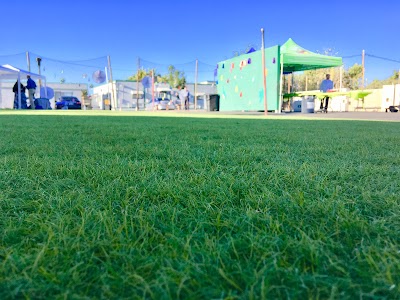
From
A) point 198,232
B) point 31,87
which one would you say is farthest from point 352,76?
point 198,232

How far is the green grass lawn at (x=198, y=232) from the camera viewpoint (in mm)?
635

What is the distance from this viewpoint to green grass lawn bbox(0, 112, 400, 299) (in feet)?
2.08

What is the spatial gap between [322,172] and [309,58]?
12085mm

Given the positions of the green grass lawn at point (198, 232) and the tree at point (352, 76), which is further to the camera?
the tree at point (352, 76)

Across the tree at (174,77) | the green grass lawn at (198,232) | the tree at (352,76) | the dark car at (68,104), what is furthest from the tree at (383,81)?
the green grass lawn at (198,232)

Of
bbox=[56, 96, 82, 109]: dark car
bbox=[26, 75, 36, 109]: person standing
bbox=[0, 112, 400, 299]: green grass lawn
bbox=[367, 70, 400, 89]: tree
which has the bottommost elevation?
bbox=[0, 112, 400, 299]: green grass lawn

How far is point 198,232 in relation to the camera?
884 mm

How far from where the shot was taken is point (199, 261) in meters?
0.72

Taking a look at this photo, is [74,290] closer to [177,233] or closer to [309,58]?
[177,233]

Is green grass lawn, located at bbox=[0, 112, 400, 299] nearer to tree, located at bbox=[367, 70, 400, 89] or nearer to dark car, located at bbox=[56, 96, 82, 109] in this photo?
dark car, located at bbox=[56, 96, 82, 109]

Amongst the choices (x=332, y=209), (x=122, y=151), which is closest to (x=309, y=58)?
(x=122, y=151)

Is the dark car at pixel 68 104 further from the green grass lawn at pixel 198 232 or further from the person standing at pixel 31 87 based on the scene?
the green grass lawn at pixel 198 232

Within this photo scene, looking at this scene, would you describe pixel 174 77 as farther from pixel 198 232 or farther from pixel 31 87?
pixel 198 232

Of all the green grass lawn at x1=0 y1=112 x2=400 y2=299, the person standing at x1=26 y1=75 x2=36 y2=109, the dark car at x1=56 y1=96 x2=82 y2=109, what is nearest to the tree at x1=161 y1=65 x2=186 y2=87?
the dark car at x1=56 y1=96 x2=82 y2=109
